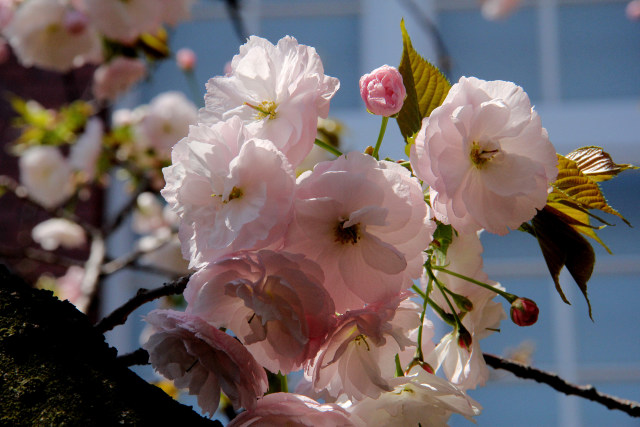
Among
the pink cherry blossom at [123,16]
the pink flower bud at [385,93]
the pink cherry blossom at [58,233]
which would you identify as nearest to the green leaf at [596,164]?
the pink flower bud at [385,93]

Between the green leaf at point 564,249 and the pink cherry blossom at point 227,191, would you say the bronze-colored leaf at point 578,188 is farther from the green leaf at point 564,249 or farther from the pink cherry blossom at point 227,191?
the pink cherry blossom at point 227,191

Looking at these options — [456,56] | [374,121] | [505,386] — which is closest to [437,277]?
[374,121]

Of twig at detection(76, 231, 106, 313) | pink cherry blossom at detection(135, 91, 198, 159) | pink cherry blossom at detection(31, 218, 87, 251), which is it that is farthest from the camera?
pink cherry blossom at detection(31, 218, 87, 251)

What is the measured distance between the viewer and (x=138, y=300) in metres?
0.54

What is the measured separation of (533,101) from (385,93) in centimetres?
313

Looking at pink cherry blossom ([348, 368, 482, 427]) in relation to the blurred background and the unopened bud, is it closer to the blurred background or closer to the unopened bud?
the unopened bud

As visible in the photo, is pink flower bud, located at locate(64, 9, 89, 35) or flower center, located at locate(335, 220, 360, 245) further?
pink flower bud, located at locate(64, 9, 89, 35)

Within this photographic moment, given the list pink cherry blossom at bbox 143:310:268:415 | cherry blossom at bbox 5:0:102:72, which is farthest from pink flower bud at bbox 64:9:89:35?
pink cherry blossom at bbox 143:310:268:415

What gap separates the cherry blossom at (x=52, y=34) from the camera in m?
1.67

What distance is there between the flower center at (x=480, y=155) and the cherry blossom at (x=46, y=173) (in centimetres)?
204

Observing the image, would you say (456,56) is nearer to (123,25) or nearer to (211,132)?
(123,25)

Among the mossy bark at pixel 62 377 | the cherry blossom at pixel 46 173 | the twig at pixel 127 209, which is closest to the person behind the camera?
the mossy bark at pixel 62 377

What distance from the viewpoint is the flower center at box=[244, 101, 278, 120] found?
0.47 metres

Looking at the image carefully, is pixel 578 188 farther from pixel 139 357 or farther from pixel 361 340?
pixel 139 357
